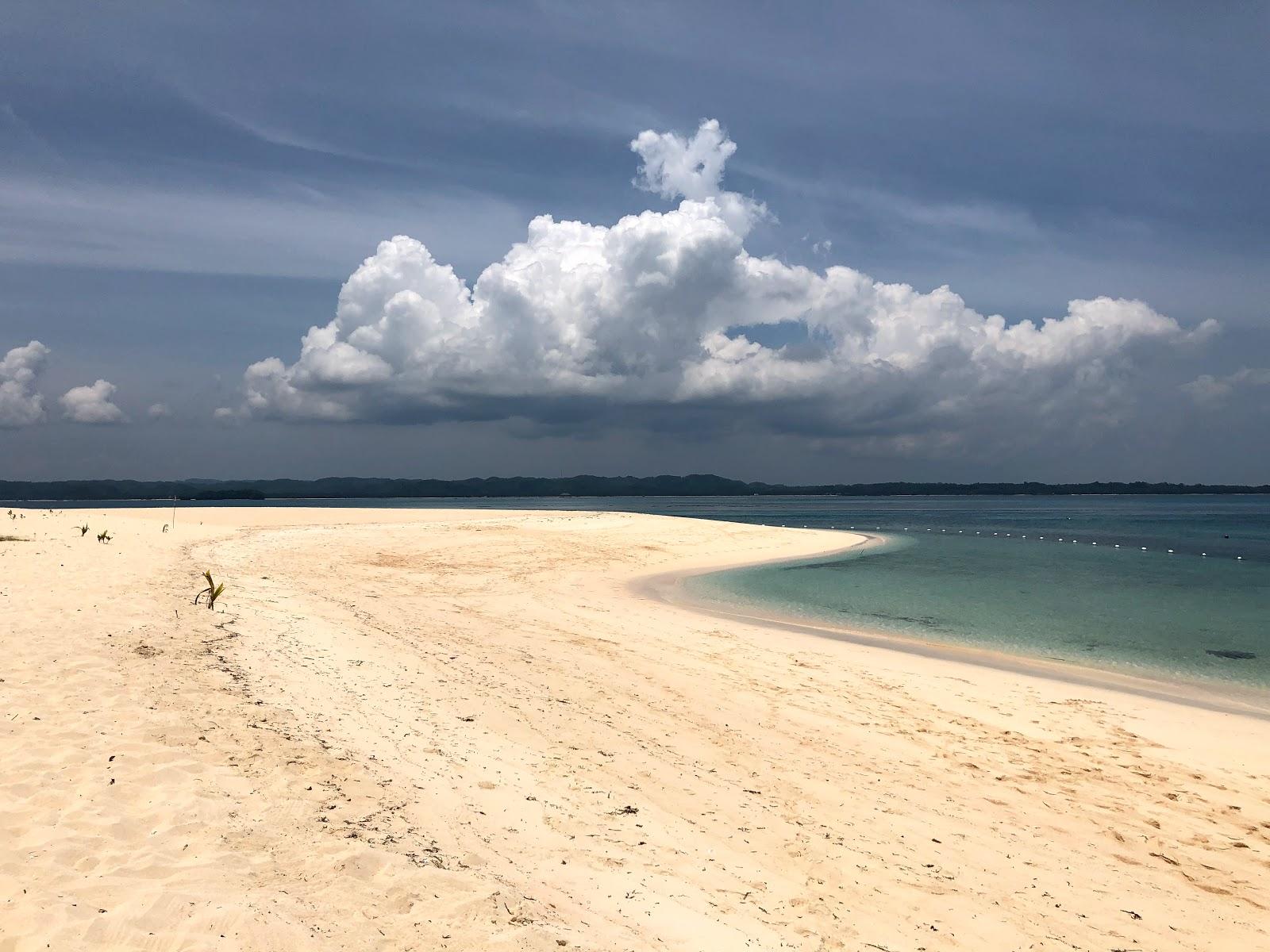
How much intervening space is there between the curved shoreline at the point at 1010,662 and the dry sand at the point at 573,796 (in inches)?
39.6

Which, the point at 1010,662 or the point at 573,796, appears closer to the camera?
the point at 573,796

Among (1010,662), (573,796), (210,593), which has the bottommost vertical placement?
(1010,662)

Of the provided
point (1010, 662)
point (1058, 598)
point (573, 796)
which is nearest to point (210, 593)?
point (573, 796)

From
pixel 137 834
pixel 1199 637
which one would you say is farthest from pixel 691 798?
pixel 1199 637

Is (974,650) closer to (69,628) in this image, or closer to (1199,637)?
(1199,637)

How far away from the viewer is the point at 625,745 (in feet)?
29.3

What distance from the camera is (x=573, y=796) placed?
7363mm

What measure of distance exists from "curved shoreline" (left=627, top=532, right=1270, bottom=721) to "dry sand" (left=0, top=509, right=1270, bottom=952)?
3.30 ft

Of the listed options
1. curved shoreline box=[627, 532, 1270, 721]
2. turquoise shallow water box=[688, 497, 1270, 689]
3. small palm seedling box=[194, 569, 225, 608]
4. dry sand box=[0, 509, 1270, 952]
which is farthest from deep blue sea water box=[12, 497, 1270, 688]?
small palm seedling box=[194, 569, 225, 608]

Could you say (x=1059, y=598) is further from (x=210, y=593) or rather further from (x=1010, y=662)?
(x=210, y=593)

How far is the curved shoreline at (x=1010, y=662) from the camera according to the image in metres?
13.7

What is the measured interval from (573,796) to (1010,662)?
13139mm

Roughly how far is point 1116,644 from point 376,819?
63.4 ft

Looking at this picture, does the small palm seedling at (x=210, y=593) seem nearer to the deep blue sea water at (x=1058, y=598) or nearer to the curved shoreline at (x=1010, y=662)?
the curved shoreline at (x=1010, y=662)
